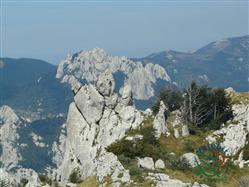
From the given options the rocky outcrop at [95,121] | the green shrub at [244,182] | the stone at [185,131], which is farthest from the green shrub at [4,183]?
the green shrub at [244,182]

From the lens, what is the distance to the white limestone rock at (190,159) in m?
62.4

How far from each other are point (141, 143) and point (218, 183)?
522 inches

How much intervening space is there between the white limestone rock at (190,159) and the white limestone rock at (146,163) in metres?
3.61

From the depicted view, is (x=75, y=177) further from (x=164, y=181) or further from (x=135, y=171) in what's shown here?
(x=164, y=181)

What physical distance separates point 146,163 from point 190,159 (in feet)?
18.5

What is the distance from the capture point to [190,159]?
6400 cm

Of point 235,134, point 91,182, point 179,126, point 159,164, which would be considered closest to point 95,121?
point 179,126

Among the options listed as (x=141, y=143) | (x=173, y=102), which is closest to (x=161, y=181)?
(x=141, y=143)

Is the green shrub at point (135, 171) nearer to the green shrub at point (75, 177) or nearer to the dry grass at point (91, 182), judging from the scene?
the dry grass at point (91, 182)

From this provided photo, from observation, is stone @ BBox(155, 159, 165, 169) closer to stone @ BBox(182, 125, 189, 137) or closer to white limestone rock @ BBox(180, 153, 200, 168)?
white limestone rock @ BBox(180, 153, 200, 168)

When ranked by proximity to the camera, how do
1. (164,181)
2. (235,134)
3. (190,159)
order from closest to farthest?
1. (164,181)
2. (190,159)
3. (235,134)

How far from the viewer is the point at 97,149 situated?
7656 centimetres

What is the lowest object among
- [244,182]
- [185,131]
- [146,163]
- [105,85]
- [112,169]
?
[185,131]

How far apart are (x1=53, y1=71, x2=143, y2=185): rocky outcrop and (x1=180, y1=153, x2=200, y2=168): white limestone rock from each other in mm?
13100
